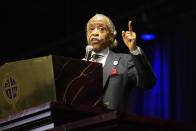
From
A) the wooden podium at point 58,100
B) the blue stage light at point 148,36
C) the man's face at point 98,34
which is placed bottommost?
the wooden podium at point 58,100

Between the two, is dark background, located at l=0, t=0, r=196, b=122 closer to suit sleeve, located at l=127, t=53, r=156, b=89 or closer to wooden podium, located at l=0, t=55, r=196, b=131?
suit sleeve, located at l=127, t=53, r=156, b=89

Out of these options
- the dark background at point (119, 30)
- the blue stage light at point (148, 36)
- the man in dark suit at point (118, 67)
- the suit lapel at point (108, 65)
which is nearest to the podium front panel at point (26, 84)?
the man in dark suit at point (118, 67)

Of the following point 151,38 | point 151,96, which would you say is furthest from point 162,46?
point 151,96

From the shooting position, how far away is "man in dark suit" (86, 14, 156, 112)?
1.93 metres

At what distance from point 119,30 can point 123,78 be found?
2791 mm

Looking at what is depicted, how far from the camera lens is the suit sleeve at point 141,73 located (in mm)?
1933

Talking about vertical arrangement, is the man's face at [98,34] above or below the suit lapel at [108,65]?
above

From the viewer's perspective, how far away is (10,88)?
159cm

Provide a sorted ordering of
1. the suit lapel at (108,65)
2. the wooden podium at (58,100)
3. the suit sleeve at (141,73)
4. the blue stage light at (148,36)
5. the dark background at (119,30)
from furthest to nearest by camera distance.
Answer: the blue stage light at (148,36) < the dark background at (119,30) < the suit lapel at (108,65) < the suit sleeve at (141,73) < the wooden podium at (58,100)

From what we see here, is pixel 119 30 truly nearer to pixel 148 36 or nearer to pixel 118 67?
pixel 148 36

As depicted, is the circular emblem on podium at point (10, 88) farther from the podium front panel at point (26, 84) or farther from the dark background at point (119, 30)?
the dark background at point (119, 30)

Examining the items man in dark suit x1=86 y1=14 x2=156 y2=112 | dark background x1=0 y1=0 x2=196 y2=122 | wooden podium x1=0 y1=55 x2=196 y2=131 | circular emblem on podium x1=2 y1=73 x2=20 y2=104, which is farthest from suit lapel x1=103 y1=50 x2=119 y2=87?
dark background x1=0 y1=0 x2=196 y2=122

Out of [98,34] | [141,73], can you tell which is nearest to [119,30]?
[98,34]

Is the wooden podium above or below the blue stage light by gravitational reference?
below
